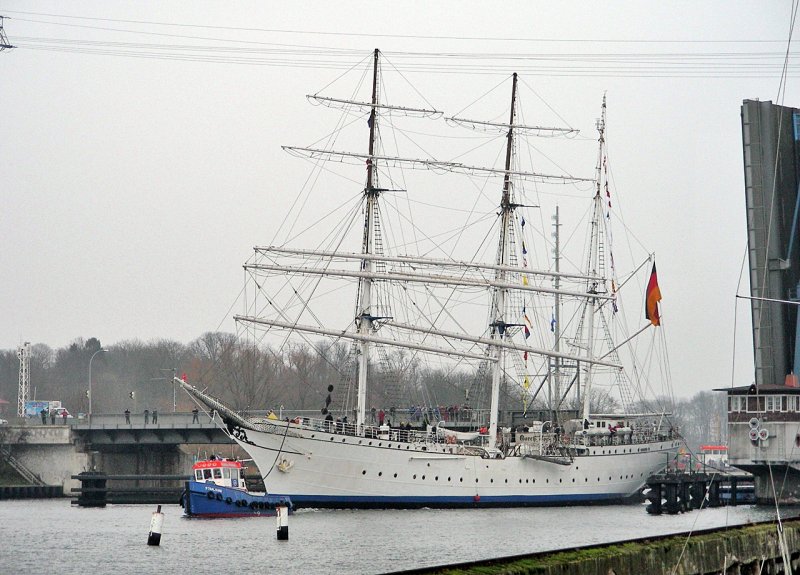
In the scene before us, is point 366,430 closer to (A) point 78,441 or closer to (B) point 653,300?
(B) point 653,300

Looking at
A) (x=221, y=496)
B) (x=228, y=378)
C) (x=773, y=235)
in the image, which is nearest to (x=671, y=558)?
(x=221, y=496)

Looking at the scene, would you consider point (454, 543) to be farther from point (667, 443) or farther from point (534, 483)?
point (667, 443)

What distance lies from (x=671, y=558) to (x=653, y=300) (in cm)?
4337

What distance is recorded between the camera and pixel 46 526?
51250 millimetres

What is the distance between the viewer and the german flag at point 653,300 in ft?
222

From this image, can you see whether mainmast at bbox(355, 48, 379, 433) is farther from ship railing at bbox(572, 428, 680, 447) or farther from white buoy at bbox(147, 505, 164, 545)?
white buoy at bbox(147, 505, 164, 545)

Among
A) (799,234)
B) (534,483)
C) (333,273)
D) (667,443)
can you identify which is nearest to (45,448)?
(333,273)

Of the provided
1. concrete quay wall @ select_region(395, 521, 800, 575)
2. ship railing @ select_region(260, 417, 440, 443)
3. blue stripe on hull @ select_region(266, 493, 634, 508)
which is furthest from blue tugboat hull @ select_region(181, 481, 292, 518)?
concrete quay wall @ select_region(395, 521, 800, 575)

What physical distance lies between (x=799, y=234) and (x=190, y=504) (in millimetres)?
31568

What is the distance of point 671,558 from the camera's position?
25297 millimetres

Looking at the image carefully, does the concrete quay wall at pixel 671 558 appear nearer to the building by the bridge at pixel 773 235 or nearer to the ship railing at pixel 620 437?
the building by the bridge at pixel 773 235

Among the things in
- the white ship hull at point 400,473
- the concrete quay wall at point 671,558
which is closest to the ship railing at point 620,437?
the white ship hull at point 400,473

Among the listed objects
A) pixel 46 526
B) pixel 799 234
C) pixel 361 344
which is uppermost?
pixel 799 234

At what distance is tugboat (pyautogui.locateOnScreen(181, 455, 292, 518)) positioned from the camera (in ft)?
179
